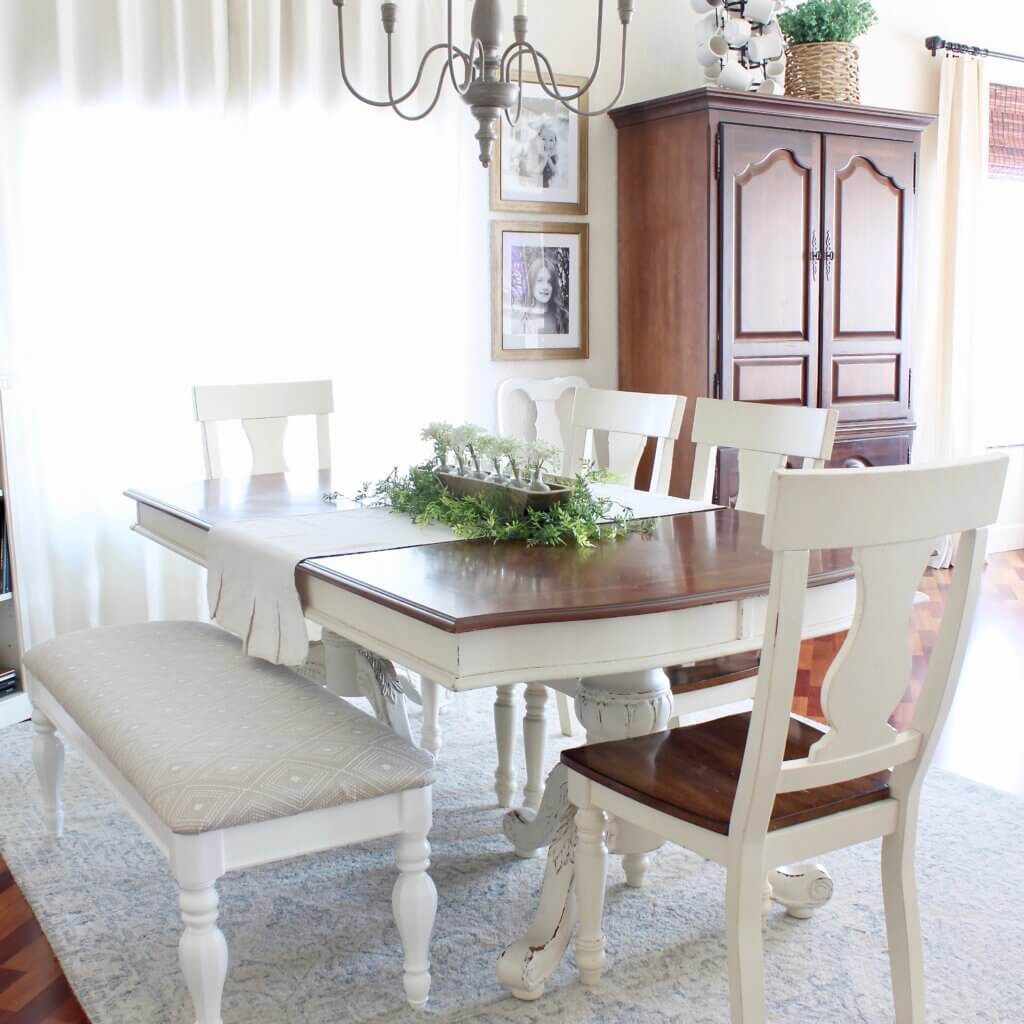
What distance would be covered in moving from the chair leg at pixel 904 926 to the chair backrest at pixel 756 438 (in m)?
0.91

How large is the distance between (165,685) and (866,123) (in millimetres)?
3548

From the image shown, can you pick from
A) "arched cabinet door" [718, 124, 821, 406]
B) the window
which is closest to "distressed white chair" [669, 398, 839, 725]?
"arched cabinet door" [718, 124, 821, 406]

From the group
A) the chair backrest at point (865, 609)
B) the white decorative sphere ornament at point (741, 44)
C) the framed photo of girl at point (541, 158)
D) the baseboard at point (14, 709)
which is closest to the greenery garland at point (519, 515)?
the chair backrest at point (865, 609)

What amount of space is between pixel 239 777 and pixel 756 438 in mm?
1482

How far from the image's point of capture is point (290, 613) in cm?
208

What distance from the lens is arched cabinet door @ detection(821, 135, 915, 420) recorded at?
4586 mm

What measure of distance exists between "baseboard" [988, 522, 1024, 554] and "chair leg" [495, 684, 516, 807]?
403 cm

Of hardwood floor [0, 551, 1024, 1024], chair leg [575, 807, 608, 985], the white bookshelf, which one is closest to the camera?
chair leg [575, 807, 608, 985]

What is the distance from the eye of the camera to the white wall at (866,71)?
462 centimetres

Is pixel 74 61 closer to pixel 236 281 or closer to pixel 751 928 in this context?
pixel 236 281

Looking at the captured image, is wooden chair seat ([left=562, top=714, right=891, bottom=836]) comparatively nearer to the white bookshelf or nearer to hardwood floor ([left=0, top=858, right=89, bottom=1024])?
hardwood floor ([left=0, top=858, right=89, bottom=1024])


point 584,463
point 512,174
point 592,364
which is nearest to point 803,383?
point 592,364

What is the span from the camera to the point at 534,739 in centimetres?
278

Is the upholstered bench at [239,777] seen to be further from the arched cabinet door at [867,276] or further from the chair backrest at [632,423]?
the arched cabinet door at [867,276]
